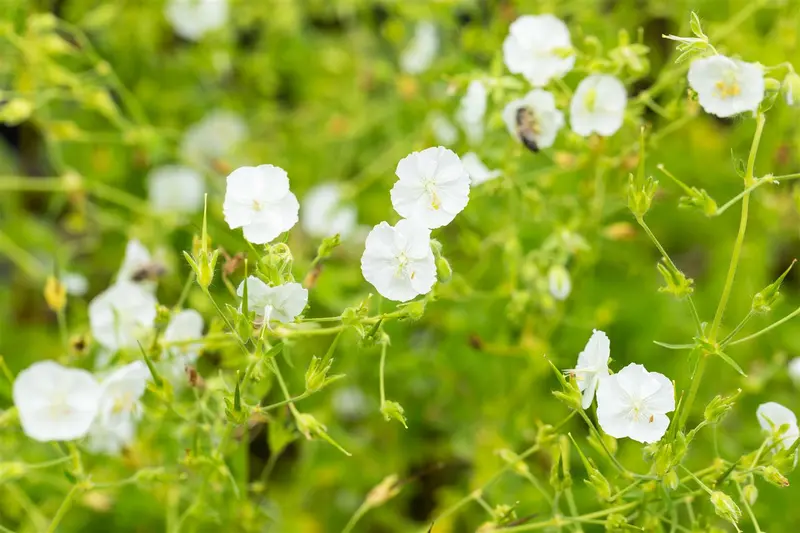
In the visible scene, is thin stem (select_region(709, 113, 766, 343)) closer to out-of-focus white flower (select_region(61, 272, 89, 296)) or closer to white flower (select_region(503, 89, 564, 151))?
white flower (select_region(503, 89, 564, 151))

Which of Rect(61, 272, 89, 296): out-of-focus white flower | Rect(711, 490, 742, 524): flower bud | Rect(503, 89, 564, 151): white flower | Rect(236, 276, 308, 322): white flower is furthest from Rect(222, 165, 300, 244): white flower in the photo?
Rect(61, 272, 89, 296): out-of-focus white flower

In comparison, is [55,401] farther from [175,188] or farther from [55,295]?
[175,188]

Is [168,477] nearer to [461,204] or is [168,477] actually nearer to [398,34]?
[461,204]

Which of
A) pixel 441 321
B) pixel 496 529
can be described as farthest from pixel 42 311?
pixel 496 529

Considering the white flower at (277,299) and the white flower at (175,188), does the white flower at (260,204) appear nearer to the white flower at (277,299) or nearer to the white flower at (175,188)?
the white flower at (277,299)

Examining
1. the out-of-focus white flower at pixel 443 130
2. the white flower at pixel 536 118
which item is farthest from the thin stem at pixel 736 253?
the out-of-focus white flower at pixel 443 130
